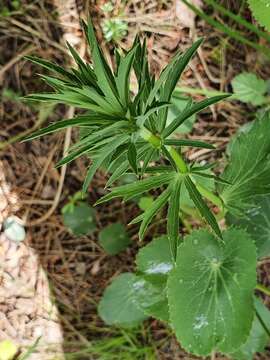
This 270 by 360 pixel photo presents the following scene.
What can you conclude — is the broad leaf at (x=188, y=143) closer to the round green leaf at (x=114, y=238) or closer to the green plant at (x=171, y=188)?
the green plant at (x=171, y=188)

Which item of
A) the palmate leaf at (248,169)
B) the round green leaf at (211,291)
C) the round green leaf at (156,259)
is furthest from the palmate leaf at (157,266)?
the palmate leaf at (248,169)

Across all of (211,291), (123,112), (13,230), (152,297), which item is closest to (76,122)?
(123,112)

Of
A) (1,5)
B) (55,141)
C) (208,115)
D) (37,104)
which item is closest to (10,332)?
(55,141)

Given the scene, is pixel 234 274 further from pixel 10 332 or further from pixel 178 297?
pixel 10 332

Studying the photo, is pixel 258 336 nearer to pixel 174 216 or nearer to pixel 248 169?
pixel 248 169

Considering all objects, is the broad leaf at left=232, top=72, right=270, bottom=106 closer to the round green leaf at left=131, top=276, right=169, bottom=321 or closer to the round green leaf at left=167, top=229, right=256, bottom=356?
the round green leaf at left=167, top=229, right=256, bottom=356

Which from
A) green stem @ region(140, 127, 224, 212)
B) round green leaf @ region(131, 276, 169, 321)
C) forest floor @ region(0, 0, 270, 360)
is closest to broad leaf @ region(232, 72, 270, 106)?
forest floor @ region(0, 0, 270, 360)
